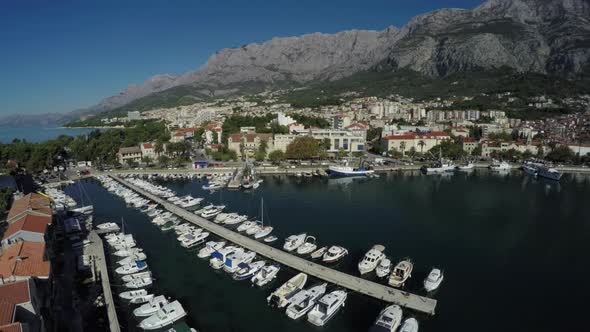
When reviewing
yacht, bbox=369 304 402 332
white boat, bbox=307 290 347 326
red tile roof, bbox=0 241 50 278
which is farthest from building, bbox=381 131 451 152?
red tile roof, bbox=0 241 50 278

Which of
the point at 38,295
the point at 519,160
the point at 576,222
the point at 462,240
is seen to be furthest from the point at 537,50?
the point at 38,295

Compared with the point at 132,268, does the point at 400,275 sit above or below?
below

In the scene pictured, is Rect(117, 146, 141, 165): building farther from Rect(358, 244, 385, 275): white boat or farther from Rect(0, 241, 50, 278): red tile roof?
Rect(358, 244, 385, 275): white boat

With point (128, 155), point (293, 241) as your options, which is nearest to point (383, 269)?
point (293, 241)

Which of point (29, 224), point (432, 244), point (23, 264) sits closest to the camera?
point (23, 264)

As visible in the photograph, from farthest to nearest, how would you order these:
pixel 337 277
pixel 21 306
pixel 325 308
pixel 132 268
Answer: pixel 132 268 → pixel 337 277 → pixel 325 308 → pixel 21 306

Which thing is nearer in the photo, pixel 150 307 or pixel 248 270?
pixel 150 307

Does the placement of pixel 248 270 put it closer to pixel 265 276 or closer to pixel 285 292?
pixel 265 276
